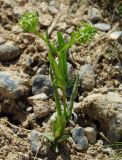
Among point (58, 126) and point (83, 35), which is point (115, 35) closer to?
point (83, 35)

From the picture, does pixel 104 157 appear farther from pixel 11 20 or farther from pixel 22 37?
pixel 11 20

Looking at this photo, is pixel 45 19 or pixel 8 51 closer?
pixel 8 51

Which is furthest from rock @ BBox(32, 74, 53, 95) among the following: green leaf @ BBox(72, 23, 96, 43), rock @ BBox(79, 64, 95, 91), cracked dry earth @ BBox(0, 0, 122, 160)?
green leaf @ BBox(72, 23, 96, 43)

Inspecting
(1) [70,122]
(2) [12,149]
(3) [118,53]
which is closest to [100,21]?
(3) [118,53]

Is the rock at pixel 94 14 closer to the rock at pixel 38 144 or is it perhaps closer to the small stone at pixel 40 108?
the small stone at pixel 40 108

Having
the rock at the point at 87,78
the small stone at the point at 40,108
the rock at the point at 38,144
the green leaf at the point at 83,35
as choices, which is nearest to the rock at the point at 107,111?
the rock at the point at 87,78

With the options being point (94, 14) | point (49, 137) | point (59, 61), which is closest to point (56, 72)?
point (59, 61)

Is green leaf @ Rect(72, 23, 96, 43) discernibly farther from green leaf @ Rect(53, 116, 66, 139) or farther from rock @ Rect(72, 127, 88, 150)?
rock @ Rect(72, 127, 88, 150)
